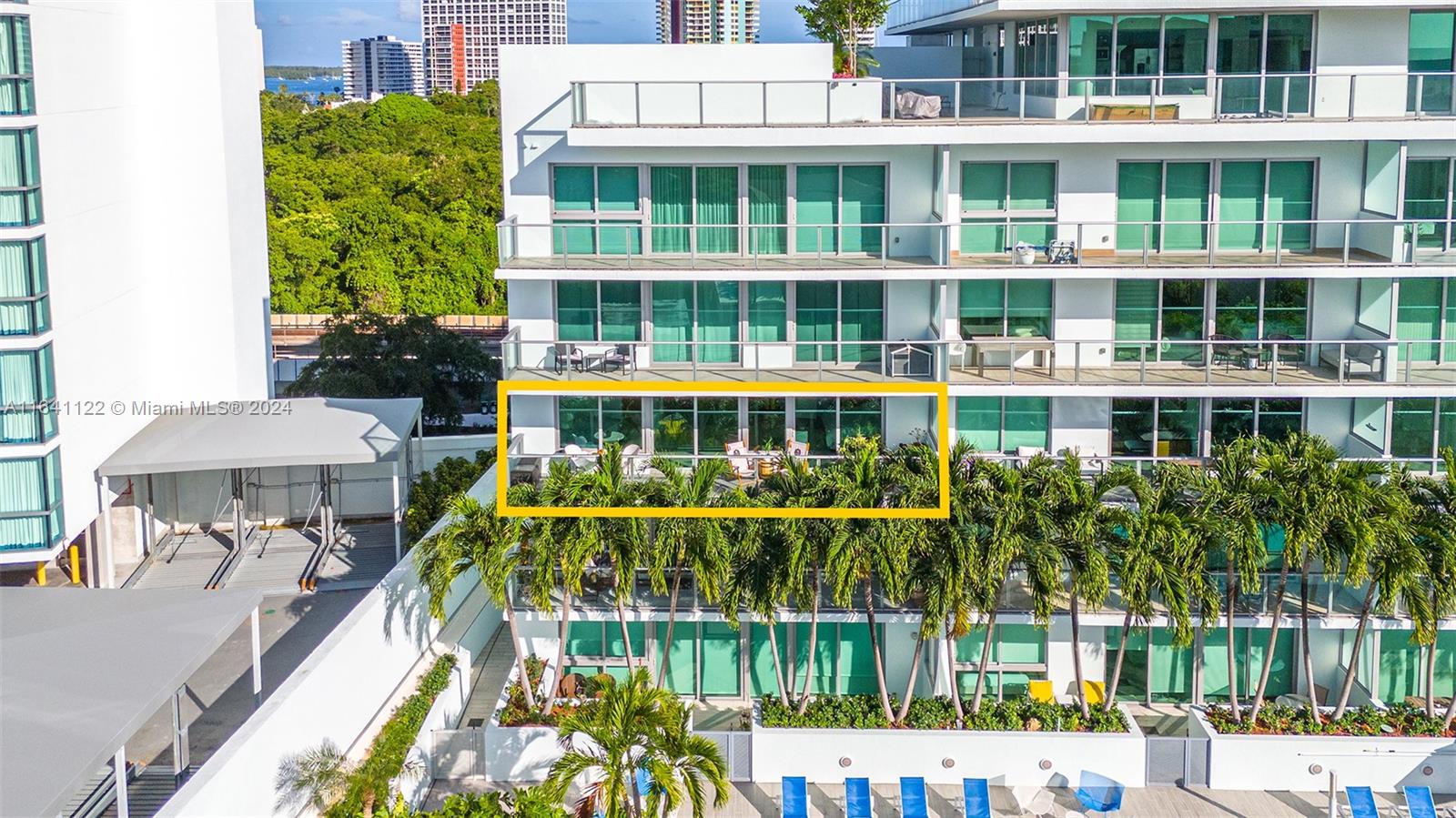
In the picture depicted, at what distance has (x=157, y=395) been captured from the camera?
3219 centimetres

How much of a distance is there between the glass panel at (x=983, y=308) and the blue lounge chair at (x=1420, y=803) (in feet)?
32.7

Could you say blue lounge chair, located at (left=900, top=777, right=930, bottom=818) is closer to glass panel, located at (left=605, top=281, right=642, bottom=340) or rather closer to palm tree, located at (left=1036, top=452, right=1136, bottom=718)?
palm tree, located at (left=1036, top=452, right=1136, bottom=718)

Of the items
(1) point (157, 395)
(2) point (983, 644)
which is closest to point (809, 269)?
(2) point (983, 644)

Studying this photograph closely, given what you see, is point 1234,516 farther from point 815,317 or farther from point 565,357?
point 565,357

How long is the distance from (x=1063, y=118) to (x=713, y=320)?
23.4 feet

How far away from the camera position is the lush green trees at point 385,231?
68688mm

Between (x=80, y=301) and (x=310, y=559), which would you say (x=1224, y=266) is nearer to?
(x=310, y=559)

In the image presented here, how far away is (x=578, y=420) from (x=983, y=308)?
7601mm

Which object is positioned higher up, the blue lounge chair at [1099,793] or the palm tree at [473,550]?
the palm tree at [473,550]

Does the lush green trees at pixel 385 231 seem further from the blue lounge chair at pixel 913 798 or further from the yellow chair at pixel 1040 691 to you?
the blue lounge chair at pixel 913 798

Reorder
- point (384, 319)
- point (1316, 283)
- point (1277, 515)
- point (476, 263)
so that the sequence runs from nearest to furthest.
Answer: point (1277, 515)
point (1316, 283)
point (384, 319)
point (476, 263)

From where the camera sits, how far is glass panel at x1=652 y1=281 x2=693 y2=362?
27.2 m

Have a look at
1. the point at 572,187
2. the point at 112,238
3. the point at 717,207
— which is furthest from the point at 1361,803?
the point at 112,238

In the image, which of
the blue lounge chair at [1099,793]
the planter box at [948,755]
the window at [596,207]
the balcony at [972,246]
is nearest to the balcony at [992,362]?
the balcony at [972,246]
